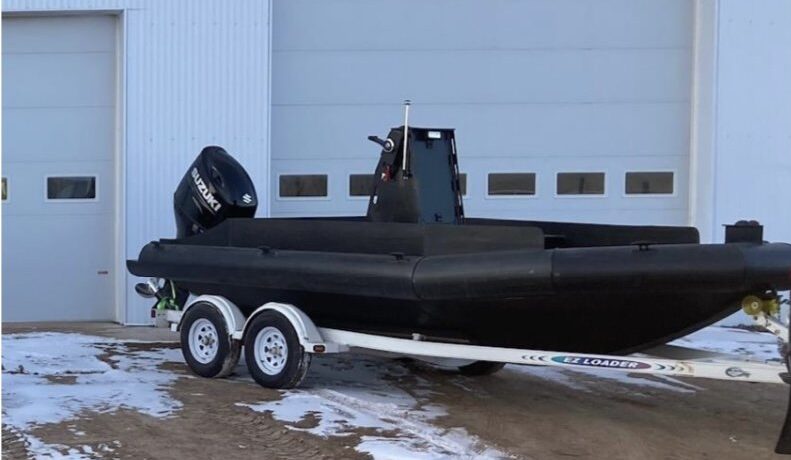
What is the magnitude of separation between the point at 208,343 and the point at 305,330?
3.58 ft

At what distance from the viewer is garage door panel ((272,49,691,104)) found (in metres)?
10.9

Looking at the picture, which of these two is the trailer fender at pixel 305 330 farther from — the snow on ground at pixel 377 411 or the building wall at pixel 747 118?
the building wall at pixel 747 118

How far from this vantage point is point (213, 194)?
314 inches

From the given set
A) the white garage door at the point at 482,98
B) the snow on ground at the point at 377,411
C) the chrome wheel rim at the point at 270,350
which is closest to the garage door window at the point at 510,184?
the white garage door at the point at 482,98

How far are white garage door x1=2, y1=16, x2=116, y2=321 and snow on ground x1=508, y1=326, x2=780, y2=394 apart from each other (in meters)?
4.92

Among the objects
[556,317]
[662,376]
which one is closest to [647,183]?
[662,376]

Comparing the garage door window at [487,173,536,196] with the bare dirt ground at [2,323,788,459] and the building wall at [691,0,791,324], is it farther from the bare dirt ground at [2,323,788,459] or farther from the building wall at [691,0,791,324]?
the bare dirt ground at [2,323,788,459]

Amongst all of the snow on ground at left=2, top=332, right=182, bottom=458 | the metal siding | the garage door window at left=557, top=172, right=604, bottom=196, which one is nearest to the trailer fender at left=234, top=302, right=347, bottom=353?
the snow on ground at left=2, top=332, right=182, bottom=458

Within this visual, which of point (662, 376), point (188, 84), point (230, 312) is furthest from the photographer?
point (188, 84)

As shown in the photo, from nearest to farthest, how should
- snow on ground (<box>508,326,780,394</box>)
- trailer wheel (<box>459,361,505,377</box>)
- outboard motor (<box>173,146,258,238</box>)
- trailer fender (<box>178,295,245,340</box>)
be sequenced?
1. trailer fender (<box>178,295,245,340</box>)
2. snow on ground (<box>508,326,780,394</box>)
3. trailer wheel (<box>459,361,505,377</box>)
4. outboard motor (<box>173,146,258,238</box>)

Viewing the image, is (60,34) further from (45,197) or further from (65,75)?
(45,197)

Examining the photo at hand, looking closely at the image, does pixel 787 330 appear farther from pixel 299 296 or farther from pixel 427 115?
pixel 427 115

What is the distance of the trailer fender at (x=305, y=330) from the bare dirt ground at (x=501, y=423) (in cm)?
41

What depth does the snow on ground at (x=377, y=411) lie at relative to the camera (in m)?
5.48
